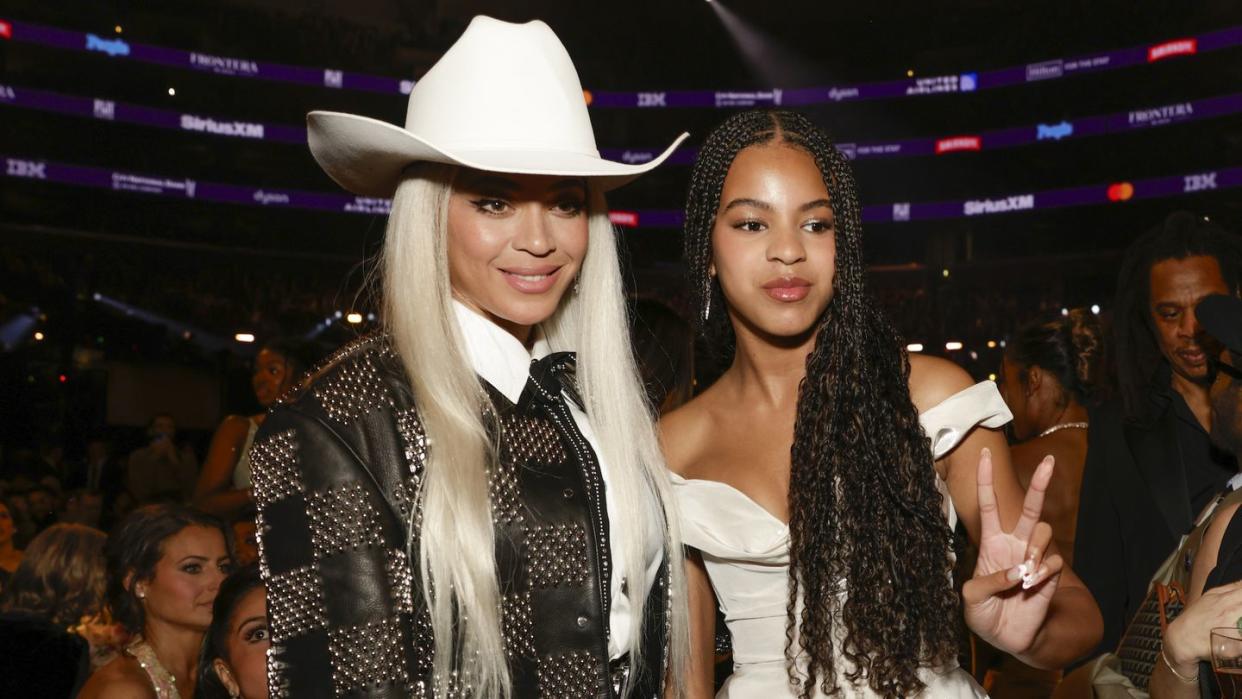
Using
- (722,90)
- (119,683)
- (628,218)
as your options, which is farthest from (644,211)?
(119,683)

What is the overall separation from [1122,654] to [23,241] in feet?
38.0

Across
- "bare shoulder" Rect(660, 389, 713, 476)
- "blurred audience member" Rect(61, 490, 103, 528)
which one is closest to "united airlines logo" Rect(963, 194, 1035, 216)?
"blurred audience member" Rect(61, 490, 103, 528)

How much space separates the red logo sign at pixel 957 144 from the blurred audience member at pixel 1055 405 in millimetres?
9547

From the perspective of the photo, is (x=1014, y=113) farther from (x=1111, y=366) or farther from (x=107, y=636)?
(x=107, y=636)

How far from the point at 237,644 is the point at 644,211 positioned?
11.9 m

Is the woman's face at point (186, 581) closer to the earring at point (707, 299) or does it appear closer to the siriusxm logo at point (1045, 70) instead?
the earring at point (707, 299)

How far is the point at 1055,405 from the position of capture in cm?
444

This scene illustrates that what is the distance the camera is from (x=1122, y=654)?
267 cm

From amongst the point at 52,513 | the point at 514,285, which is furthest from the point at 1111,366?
the point at 52,513

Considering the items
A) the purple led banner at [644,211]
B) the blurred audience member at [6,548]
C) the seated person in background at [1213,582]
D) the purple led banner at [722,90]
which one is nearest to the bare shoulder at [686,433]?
the seated person in background at [1213,582]

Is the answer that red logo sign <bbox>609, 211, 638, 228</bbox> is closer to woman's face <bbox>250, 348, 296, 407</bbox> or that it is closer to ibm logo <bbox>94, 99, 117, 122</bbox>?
ibm logo <bbox>94, 99, 117, 122</bbox>

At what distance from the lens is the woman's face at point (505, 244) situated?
1996mm

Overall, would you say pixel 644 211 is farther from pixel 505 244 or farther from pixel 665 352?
pixel 505 244

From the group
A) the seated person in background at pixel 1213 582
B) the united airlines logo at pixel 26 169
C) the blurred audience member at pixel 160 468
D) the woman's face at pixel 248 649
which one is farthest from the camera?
the united airlines logo at pixel 26 169
